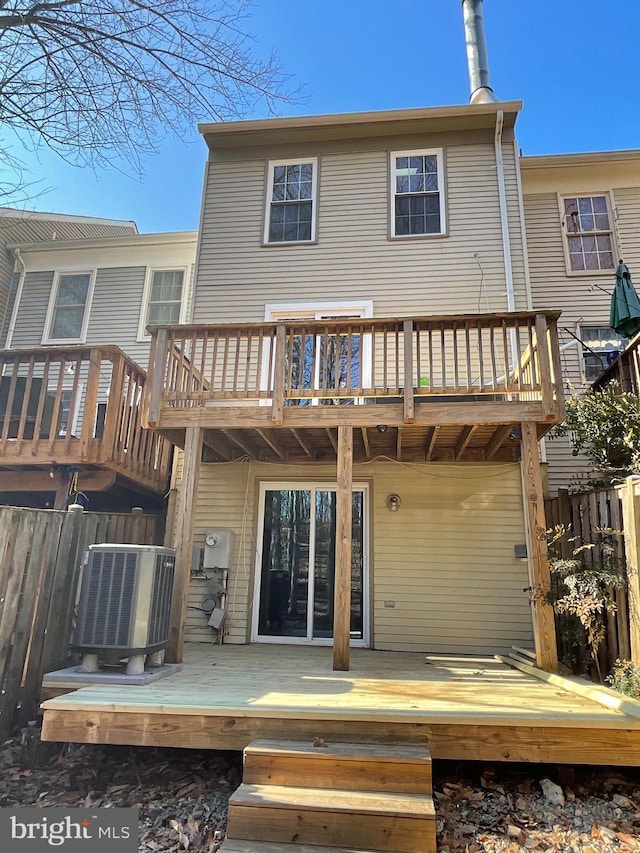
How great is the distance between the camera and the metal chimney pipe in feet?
34.8

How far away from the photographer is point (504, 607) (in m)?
6.12


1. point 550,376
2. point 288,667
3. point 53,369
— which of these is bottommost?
point 288,667

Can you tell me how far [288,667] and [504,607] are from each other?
291 centimetres

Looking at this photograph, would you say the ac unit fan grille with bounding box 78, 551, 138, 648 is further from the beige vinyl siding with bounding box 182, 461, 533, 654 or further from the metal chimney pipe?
the metal chimney pipe

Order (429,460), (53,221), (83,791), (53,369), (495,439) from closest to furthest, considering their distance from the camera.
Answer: (83,791) < (495,439) < (429,460) < (53,369) < (53,221)

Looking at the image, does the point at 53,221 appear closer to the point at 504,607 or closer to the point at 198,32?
the point at 198,32

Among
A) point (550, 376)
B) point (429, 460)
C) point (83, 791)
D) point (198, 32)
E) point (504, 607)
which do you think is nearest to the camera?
point (83, 791)

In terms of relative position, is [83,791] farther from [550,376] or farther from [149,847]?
[550,376]

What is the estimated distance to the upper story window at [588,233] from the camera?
27.7 feet

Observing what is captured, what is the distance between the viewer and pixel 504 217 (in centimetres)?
739

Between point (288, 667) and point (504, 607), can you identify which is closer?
point (288, 667)

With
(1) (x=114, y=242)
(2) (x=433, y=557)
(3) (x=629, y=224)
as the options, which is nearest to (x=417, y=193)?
(3) (x=629, y=224)

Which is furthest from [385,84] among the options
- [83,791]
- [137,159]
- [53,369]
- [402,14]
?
[83,791]

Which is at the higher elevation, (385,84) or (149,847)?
(385,84)
